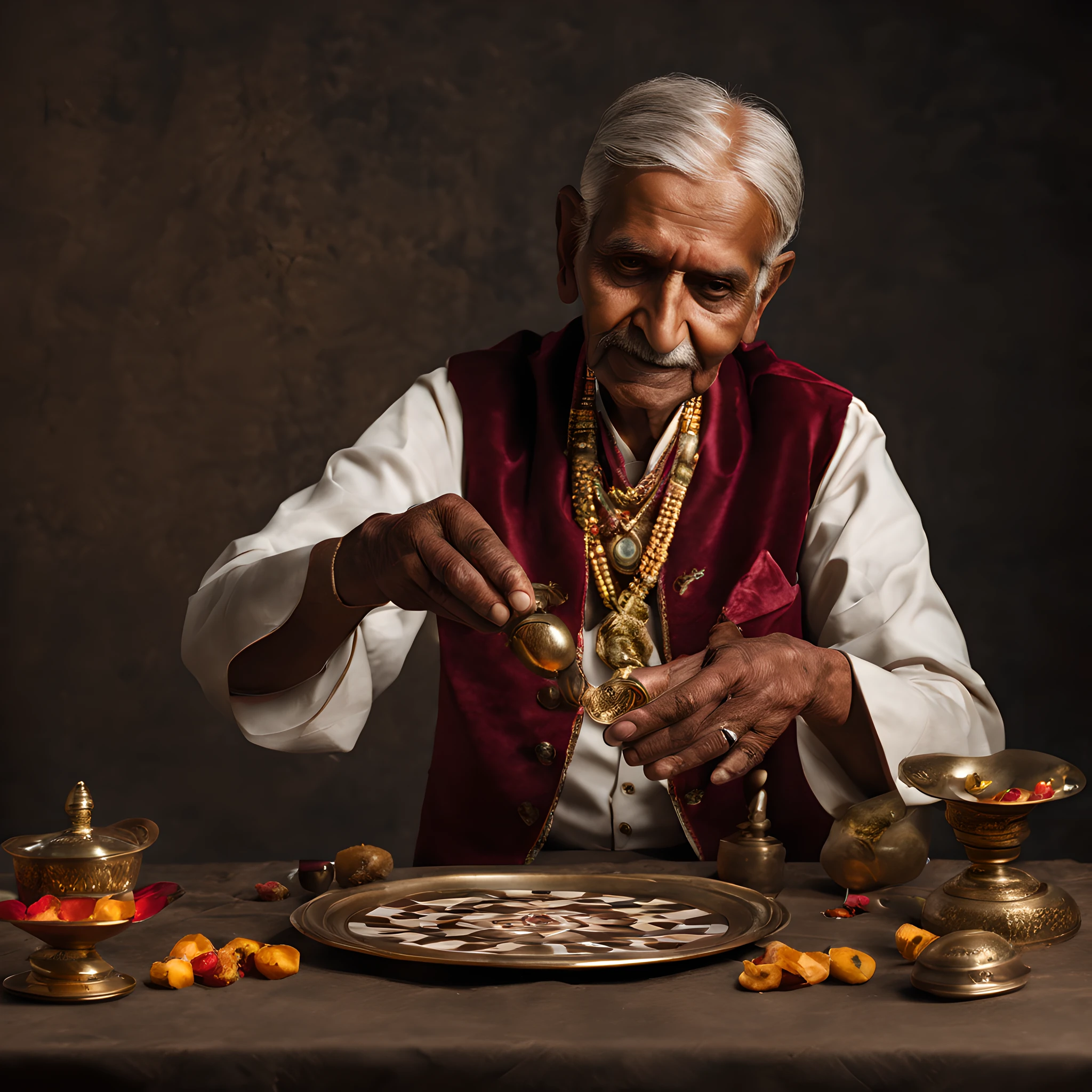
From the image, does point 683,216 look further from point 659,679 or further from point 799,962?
point 799,962

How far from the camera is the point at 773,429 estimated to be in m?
2.50

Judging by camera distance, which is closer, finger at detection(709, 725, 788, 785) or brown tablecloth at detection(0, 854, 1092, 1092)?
brown tablecloth at detection(0, 854, 1092, 1092)

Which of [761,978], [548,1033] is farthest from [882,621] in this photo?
[548,1033]

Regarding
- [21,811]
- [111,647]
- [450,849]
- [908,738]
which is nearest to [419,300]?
[111,647]

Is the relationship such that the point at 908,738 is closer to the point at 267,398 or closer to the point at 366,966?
the point at 366,966

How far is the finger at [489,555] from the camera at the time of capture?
1.71 meters

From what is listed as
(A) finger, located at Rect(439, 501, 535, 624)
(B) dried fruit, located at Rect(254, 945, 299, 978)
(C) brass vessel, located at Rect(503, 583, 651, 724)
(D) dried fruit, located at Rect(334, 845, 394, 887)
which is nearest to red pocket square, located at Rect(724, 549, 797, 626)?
(C) brass vessel, located at Rect(503, 583, 651, 724)

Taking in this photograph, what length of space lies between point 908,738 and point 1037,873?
0.85ft

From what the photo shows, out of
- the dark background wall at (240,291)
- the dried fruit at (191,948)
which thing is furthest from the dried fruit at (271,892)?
the dark background wall at (240,291)

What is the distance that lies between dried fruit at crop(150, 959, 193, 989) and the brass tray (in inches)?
5.7

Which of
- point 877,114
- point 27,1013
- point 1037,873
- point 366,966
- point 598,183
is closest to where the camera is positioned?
point 27,1013

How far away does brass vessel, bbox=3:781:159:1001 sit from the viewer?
1312mm

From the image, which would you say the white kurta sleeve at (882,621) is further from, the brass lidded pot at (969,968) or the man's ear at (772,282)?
the brass lidded pot at (969,968)

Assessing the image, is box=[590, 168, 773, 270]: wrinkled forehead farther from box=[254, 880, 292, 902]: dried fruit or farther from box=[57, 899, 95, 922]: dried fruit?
box=[57, 899, 95, 922]: dried fruit
